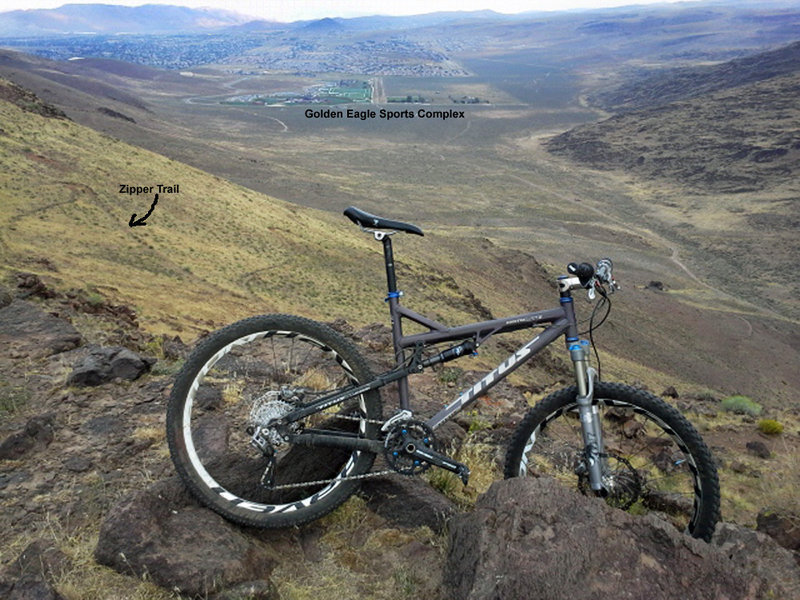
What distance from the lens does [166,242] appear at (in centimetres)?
2273

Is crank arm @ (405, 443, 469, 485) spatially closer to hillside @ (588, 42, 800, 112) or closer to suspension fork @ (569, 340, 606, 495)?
suspension fork @ (569, 340, 606, 495)

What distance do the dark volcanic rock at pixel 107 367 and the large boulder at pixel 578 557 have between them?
4.02 metres

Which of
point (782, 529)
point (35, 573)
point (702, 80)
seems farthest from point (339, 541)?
point (702, 80)

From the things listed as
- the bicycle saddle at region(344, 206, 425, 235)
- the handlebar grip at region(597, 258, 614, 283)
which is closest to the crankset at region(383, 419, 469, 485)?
the bicycle saddle at region(344, 206, 425, 235)

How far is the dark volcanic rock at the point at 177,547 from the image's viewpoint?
116 inches

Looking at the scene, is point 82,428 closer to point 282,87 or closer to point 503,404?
point 503,404

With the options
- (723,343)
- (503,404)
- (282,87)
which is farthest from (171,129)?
(282,87)

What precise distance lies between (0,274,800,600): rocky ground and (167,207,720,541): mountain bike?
0.62 ft

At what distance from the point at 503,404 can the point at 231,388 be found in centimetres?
441

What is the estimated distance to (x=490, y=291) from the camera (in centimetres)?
3077

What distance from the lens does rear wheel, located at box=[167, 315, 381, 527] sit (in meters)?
3.45

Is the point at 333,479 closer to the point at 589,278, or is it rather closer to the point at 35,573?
the point at 35,573

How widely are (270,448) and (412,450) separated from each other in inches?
34.4

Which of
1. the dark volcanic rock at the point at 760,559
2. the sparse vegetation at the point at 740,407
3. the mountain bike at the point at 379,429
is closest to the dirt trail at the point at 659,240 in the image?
the sparse vegetation at the point at 740,407
